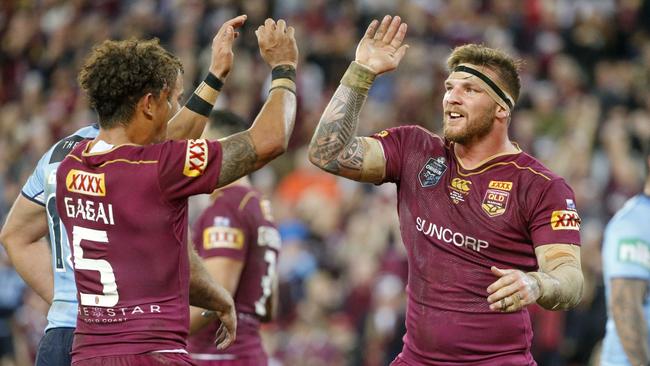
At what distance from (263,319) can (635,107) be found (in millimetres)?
8615

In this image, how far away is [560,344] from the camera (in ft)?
39.7

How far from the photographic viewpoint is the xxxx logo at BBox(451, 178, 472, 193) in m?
6.20

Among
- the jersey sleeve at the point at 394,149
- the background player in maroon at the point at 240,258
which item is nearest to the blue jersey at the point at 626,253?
the jersey sleeve at the point at 394,149

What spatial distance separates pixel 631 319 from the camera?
7.43 meters

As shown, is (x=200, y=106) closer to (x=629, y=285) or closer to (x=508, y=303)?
(x=508, y=303)

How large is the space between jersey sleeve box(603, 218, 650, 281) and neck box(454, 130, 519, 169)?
5.39 feet

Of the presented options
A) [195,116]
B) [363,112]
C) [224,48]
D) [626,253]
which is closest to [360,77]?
[224,48]

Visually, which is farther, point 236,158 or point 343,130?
point 343,130

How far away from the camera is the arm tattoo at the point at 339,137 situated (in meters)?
6.16

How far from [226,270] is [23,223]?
1567 millimetres

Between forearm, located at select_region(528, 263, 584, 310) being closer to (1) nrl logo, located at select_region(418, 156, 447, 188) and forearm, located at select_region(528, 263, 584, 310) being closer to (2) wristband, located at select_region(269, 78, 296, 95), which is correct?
(1) nrl logo, located at select_region(418, 156, 447, 188)

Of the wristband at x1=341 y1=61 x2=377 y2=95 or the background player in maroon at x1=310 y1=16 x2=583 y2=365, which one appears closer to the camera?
the background player in maroon at x1=310 y1=16 x2=583 y2=365

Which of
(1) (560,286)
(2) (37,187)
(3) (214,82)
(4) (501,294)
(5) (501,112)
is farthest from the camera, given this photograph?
(5) (501,112)

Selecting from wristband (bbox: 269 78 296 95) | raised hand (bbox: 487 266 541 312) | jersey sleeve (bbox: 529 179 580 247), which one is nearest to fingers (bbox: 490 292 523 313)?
raised hand (bbox: 487 266 541 312)
